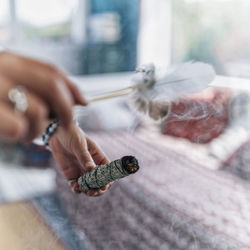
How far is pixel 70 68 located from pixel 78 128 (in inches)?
2.9

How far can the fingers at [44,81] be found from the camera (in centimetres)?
26

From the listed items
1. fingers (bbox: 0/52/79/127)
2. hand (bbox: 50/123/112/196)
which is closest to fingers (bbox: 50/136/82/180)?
hand (bbox: 50/123/112/196)

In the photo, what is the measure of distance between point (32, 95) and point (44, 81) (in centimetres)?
2

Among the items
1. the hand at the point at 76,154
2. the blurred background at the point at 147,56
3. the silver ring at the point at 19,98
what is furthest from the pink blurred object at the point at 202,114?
the silver ring at the point at 19,98

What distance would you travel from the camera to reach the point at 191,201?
1.48 feet

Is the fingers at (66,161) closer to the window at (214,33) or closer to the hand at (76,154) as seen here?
the hand at (76,154)

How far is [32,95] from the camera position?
252mm

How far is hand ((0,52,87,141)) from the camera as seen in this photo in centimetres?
25

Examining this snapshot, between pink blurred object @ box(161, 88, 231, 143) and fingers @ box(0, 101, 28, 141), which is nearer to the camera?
fingers @ box(0, 101, 28, 141)

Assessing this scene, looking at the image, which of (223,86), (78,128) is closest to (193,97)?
(223,86)

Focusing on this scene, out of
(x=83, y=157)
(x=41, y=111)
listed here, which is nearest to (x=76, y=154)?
(x=83, y=157)

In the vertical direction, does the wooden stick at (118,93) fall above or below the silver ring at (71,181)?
above

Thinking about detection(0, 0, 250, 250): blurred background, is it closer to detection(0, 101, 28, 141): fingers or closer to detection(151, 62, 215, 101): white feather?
detection(151, 62, 215, 101): white feather

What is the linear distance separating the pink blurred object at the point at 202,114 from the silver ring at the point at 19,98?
215 mm
